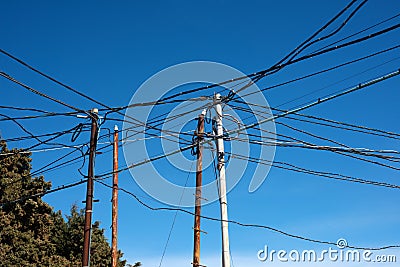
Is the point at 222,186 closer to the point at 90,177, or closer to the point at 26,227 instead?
the point at 90,177

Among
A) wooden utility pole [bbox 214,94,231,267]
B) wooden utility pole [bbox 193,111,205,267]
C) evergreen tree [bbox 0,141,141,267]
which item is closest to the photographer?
wooden utility pole [bbox 214,94,231,267]

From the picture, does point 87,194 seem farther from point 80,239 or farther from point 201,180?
point 80,239

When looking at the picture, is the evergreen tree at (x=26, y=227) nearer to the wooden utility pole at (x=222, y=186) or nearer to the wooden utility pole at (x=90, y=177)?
the wooden utility pole at (x=90, y=177)

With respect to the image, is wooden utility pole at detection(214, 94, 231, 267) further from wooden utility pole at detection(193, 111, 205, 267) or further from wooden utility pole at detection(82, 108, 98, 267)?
wooden utility pole at detection(82, 108, 98, 267)

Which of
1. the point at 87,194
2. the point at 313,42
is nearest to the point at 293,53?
the point at 313,42

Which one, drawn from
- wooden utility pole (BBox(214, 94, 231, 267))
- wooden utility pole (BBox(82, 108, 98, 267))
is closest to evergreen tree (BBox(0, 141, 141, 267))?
wooden utility pole (BBox(82, 108, 98, 267))

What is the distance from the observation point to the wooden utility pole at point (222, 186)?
12.0 metres

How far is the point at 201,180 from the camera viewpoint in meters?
13.9

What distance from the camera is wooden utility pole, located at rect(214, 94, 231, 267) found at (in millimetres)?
12016

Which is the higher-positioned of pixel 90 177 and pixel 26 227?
pixel 26 227

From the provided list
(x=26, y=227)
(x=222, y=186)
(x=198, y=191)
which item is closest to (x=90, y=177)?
(x=198, y=191)

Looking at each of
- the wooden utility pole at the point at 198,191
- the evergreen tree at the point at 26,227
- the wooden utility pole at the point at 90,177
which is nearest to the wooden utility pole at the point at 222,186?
the wooden utility pole at the point at 198,191

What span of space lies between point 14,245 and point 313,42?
23.1 meters

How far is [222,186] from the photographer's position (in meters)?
12.7
